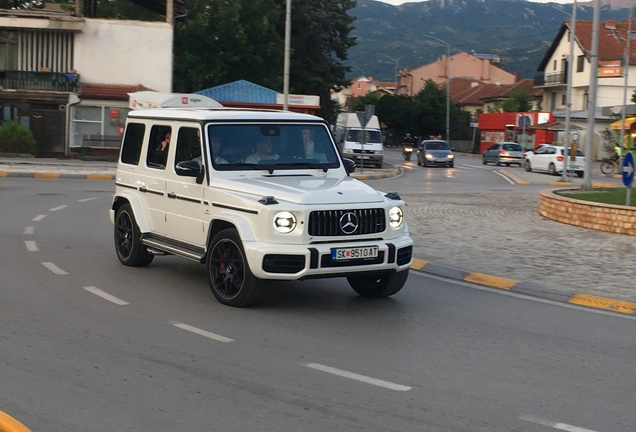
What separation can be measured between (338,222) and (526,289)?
3078mm

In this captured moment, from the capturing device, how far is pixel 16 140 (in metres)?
38.4

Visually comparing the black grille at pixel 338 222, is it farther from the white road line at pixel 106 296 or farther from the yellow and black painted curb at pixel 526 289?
the yellow and black painted curb at pixel 526 289

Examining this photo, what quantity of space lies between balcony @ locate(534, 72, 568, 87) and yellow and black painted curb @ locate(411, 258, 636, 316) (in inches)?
2827

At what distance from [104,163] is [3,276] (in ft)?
97.3

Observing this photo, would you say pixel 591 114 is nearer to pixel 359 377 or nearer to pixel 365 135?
pixel 359 377

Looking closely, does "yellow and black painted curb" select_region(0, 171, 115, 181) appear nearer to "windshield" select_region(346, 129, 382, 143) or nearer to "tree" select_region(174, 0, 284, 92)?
"windshield" select_region(346, 129, 382, 143)

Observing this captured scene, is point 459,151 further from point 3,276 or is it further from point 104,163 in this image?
point 3,276

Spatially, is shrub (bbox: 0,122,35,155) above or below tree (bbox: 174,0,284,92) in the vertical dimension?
A: below

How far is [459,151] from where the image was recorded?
98.2 metres

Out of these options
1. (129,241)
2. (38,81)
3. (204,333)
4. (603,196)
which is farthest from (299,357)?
(38,81)

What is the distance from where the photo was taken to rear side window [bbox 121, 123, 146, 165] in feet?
35.9

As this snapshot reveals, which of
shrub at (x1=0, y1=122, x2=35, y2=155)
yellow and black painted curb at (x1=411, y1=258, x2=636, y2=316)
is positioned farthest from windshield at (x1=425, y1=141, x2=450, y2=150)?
yellow and black painted curb at (x1=411, y1=258, x2=636, y2=316)

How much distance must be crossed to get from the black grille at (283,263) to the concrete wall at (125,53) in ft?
124

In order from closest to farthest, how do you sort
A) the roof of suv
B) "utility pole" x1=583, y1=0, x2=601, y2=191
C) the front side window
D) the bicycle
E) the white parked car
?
the roof of suv, the front side window, "utility pole" x1=583, y1=0, x2=601, y2=191, the white parked car, the bicycle
